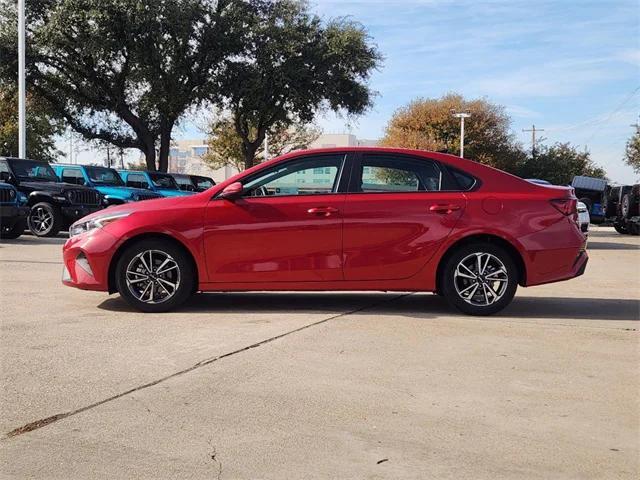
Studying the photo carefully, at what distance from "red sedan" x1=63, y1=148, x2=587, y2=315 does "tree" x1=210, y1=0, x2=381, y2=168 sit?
21974mm

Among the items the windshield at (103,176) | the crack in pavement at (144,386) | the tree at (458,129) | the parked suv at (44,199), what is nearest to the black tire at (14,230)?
the parked suv at (44,199)

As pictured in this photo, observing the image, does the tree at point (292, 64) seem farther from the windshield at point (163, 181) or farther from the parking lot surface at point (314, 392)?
the parking lot surface at point (314, 392)

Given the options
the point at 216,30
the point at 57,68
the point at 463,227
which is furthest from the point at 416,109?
the point at 463,227

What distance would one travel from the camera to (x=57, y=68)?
91.5ft

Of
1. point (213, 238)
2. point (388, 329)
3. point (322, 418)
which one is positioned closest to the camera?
point (322, 418)

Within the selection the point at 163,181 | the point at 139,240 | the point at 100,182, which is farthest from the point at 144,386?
the point at 163,181

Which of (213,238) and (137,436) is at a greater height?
(213,238)

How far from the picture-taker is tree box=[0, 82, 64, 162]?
101 ft

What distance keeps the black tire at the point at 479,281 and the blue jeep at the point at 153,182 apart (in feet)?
48.7

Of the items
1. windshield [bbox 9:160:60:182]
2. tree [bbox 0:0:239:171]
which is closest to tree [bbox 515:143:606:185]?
tree [bbox 0:0:239:171]

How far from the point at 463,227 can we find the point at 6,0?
25.8 metres

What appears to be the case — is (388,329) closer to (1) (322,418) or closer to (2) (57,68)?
(1) (322,418)

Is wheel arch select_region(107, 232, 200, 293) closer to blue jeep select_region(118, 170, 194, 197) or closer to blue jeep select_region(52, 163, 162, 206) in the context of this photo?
blue jeep select_region(52, 163, 162, 206)

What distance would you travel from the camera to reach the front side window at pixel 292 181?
692 cm
